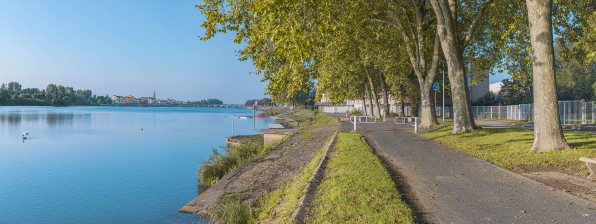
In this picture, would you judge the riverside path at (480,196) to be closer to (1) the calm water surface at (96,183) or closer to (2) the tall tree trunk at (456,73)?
(1) the calm water surface at (96,183)

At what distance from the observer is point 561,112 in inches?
1101

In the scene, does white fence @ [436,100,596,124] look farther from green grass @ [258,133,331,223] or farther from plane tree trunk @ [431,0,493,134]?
green grass @ [258,133,331,223]

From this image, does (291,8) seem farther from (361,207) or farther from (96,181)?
(96,181)

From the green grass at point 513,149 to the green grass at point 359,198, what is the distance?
434 centimetres

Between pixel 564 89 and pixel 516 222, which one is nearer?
pixel 516 222

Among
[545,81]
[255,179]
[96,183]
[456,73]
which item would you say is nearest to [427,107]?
[456,73]

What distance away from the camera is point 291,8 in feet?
27.7

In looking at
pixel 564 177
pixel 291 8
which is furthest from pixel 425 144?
pixel 291 8

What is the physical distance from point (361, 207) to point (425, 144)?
10096 millimetres

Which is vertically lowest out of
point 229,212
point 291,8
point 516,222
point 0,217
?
point 0,217

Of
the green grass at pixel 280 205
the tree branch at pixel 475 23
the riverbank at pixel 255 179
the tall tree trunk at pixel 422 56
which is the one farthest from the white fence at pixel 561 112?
the green grass at pixel 280 205

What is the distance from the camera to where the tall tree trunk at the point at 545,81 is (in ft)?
35.0

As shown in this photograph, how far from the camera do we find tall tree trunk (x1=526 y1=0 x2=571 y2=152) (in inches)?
420

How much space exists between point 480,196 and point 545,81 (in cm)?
654
